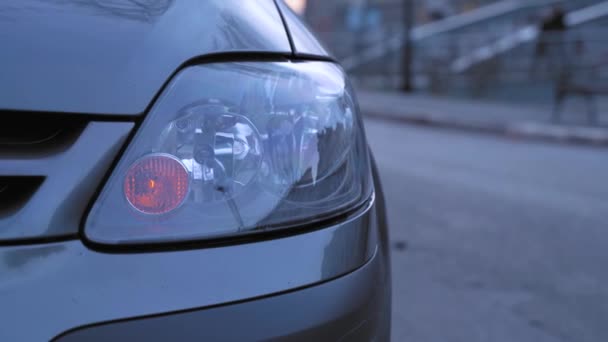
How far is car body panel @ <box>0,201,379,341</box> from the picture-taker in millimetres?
871

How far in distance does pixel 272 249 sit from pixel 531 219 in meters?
3.69

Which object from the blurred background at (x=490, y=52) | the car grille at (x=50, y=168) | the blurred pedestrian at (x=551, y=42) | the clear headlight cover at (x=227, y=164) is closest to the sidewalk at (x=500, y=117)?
the blurred background at (x=490, y=52)

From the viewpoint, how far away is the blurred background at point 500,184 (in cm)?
273

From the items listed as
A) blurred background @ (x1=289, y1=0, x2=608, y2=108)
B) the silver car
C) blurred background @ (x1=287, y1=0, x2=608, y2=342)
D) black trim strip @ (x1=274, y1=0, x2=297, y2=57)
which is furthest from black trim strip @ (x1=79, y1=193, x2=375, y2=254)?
blurred background @ (x1=289, y1=0, x2=608, y2=108)

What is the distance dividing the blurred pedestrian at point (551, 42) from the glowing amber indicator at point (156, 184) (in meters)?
13.9

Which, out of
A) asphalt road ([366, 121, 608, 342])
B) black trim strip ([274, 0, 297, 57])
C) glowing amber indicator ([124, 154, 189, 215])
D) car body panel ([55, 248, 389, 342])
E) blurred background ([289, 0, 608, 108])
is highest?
black trim strip ([274, 0, 297, 57])

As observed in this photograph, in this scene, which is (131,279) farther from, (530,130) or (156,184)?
(530,130)

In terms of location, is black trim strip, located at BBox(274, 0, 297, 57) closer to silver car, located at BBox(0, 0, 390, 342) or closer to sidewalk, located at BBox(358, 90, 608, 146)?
→ silver car, located at BBox(0, 0, 390, 342)

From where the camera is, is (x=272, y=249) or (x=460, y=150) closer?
(x=272, y=249)

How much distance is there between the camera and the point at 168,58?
105 cm

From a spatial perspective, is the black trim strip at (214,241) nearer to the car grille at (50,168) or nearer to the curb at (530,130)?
the car grille at (50,168)

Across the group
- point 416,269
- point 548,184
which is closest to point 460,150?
point 548,184

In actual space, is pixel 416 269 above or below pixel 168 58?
below

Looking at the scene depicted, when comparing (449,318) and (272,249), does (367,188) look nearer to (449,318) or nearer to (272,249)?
(272,249)
